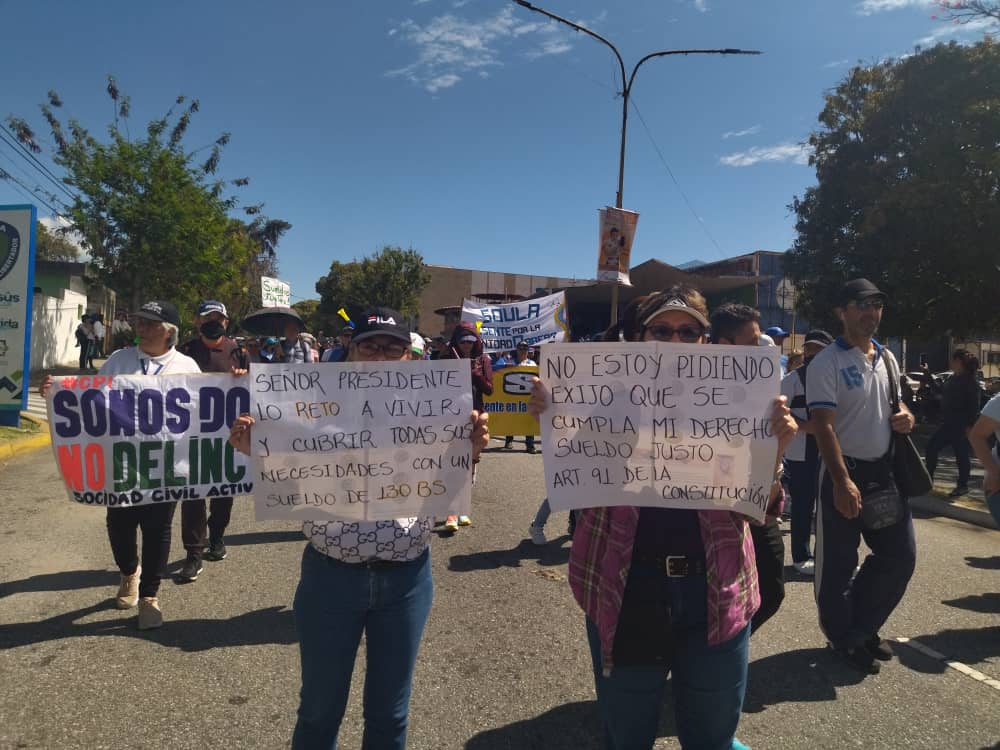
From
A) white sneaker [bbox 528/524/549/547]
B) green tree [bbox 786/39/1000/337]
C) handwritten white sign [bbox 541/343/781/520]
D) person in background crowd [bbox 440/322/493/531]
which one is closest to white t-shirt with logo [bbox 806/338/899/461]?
handwritten white sign [bbox 541/343/781/520]

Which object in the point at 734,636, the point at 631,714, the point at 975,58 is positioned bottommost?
the point at 631,714

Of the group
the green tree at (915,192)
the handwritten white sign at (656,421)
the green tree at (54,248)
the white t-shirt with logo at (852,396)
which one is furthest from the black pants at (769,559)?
the green tree at (54,248)

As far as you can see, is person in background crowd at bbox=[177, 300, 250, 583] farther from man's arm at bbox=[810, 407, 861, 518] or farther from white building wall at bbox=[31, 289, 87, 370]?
white building wall at bbox=[31, 289, 87, 370]

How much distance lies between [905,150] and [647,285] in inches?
687

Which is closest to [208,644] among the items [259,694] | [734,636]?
[259,694]

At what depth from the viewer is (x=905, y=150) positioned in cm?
1722

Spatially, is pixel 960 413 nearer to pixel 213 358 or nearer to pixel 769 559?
pixel 769 559

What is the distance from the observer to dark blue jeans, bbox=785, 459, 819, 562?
5.46m

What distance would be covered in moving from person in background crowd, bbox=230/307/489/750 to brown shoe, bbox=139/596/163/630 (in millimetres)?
2218

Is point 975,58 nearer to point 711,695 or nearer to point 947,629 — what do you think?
point 947,629

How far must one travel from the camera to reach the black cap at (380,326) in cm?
243

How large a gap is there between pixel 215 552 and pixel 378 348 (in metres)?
3.73

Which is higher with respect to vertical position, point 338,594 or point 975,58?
point 975,58

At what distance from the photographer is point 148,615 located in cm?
396
